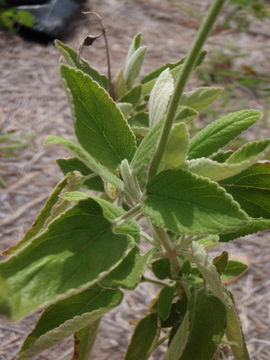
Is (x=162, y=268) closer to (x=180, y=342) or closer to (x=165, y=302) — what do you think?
(x=165, y=302)

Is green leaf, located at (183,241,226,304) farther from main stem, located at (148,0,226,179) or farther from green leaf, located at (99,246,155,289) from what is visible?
main stem, located at (148,0,226,179)

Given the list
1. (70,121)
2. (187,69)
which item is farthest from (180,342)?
(70,121)

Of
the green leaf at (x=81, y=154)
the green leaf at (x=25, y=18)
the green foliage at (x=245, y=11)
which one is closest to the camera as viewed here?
the green leaf at (x=81, y=154)

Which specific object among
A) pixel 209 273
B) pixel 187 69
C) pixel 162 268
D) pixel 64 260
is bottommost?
pixel 162 268

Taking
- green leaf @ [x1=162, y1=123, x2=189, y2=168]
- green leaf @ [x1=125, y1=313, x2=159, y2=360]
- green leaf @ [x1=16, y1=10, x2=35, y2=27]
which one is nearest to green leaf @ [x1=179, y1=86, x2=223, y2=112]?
green leaf @ [x1=162, y1=123, x2=189, y2=168]

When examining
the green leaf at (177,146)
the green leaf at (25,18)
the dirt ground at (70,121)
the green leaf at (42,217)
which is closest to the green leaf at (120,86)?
the green leaf at (42,217)

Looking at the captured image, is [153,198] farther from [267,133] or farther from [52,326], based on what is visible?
[267,133]

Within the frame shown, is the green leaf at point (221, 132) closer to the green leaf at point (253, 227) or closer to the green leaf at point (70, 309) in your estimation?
the green leaf at point (253, 227)
